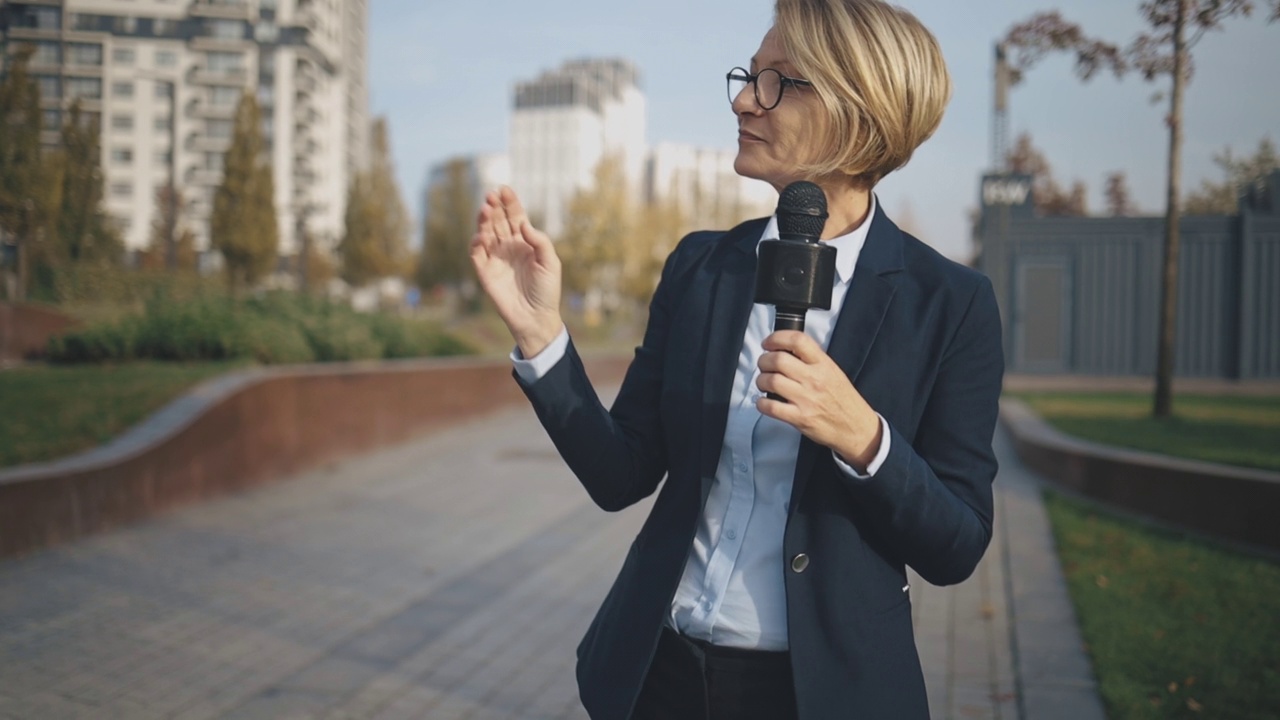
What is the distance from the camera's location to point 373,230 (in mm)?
48188

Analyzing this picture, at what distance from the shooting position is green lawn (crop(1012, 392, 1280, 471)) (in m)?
8.58

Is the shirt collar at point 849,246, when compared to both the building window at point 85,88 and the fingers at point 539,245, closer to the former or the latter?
the fingers at point 539,245

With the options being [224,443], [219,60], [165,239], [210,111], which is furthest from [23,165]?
[210,111]

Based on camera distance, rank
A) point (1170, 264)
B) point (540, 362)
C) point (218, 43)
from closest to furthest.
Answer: point (540, 362) → point (1170, 264) → point (218, 43)

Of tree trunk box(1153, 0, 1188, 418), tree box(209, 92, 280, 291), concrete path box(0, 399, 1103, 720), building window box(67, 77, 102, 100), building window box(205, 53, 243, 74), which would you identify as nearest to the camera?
concrete path box(0, 399, 1103, 720)

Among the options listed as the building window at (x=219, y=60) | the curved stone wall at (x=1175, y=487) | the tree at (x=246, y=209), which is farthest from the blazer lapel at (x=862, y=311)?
the tree at (x=246, y=209)

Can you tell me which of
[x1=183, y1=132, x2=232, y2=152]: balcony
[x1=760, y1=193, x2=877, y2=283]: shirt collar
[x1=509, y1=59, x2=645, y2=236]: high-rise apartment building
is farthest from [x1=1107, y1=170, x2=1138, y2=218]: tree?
[x1=509, y1=59, x2=645, y2=236]: high-rise apartment building

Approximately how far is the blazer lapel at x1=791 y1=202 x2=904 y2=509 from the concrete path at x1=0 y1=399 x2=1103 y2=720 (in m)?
3.35

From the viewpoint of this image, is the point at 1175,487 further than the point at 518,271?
Yes

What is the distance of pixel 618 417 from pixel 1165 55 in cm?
880

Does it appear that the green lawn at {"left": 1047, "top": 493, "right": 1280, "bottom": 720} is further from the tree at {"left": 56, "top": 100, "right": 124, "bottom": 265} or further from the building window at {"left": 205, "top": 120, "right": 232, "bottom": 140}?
the building window at {"left": 205, "top": 120, "right": 232, "bottom": 140}

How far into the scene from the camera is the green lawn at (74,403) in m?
8.06

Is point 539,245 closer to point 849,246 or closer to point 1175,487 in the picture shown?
point 849,246

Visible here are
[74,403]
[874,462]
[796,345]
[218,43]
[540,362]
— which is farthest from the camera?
[218,43]
